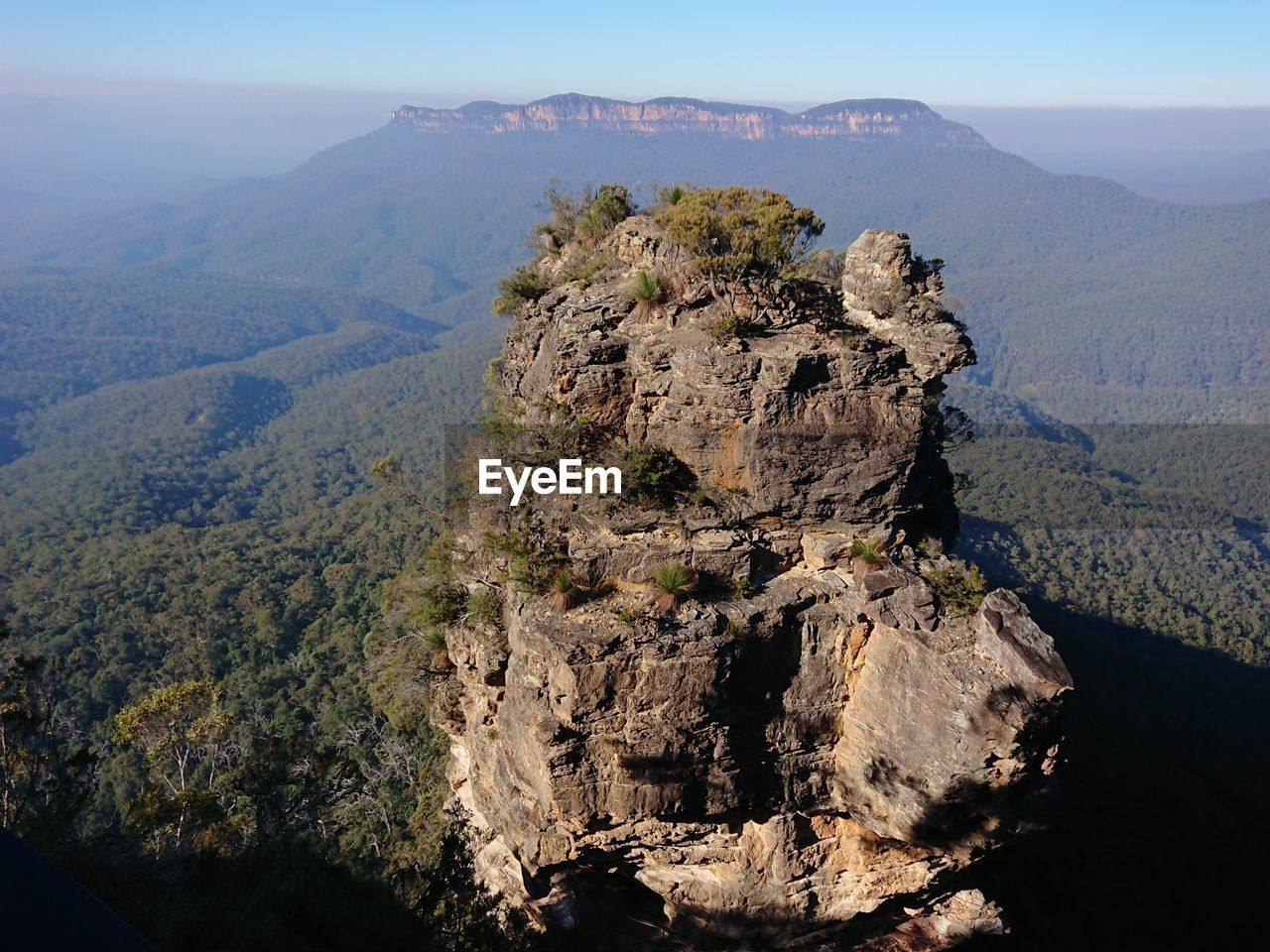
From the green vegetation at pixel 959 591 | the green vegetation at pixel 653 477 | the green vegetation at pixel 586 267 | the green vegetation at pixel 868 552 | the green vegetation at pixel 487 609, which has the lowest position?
the green vegetation at pixel 487 609

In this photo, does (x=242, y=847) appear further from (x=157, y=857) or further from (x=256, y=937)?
(x=256, y=937)

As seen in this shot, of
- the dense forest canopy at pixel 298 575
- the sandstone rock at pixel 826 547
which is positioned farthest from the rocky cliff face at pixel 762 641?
the dense forest canopy at pixel 298 575

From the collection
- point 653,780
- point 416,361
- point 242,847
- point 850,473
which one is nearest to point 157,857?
point 242,847

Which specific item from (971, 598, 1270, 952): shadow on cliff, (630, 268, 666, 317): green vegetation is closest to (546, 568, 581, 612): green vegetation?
(630, 268, 666, 317): green vegetation

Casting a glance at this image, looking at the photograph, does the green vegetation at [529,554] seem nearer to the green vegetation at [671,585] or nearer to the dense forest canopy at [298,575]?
the green vegetation at [671,585]

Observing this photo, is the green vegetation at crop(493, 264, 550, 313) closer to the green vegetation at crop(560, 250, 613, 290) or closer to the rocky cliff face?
the green vegetation at crop(560, 250, 613, 290)

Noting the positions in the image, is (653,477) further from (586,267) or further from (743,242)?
(586,267)

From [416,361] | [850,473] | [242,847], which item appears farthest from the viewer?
[416,361]
